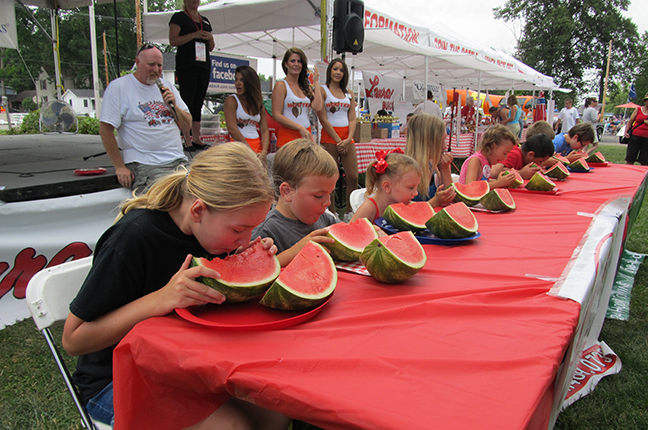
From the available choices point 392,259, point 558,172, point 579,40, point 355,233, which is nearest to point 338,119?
point 558,172

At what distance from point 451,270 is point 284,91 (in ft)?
13.2

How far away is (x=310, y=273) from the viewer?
1297 mm

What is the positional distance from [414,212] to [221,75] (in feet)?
29.3

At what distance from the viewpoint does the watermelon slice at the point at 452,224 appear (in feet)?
6.53

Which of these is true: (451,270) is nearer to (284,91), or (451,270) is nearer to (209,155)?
(209,155)

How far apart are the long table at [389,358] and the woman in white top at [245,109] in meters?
3.74

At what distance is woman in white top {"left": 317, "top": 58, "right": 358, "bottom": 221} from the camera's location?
18.4ft

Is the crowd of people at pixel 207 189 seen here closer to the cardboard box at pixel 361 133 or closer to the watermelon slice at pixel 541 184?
the watermelon slice at pixel 541 184

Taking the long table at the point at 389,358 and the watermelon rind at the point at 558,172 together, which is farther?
the watermelon rind at the point at 558,172

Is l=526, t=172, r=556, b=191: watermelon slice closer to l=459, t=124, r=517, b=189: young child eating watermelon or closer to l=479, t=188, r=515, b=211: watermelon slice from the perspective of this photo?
l=459, t=124, r=517, b=189: young child eating watermelon

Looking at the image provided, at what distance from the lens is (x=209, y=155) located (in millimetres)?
1437

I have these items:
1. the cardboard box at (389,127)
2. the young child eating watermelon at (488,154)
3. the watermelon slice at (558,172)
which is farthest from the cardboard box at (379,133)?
the watermelon slice at (558,172)

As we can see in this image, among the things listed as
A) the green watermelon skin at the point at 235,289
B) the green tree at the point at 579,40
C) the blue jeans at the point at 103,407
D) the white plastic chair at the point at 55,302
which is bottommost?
the blue jeans at the point at 103,407

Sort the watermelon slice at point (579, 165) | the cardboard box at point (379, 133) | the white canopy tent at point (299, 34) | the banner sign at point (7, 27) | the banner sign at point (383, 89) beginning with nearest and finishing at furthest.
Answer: the watermelon slice at point (579, 165) < the white canopy tent at point (299, 34) < the banner sign at point (7, 27) < the cardboard box at point (379, 133) < the banner sign at point (383, 89)
